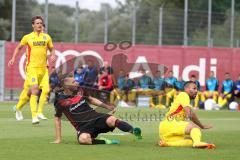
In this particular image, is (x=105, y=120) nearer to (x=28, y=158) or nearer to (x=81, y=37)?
(x=28, y=158)

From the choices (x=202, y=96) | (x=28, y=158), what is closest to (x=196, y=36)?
(x=202, y=96)

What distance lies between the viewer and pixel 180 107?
12.5m

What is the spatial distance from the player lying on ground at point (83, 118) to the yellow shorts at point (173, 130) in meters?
0.48

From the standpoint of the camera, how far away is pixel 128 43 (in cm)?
3375

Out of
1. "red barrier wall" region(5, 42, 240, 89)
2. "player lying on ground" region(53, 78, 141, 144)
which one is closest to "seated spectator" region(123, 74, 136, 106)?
→ "red barrier wall" region(5, 42, 240, 89)

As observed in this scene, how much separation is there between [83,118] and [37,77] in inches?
195

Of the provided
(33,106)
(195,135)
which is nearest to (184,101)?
(195,135)

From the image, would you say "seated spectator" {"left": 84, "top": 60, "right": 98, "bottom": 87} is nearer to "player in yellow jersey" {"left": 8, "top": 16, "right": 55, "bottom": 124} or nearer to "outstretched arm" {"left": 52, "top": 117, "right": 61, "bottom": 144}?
"player in yellow jersey" {"left": 8, "top": 16, "right": 55, "bottom": 124}

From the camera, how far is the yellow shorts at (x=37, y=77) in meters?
17.4

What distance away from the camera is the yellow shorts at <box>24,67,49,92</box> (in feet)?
57.2

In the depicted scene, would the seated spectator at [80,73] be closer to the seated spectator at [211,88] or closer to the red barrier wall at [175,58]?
the red barrier wall at [175,58]

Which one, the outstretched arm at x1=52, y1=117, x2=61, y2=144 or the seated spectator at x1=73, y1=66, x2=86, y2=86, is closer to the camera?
the outstretched arm at x1=52, y1=117, x2=61, y2=144

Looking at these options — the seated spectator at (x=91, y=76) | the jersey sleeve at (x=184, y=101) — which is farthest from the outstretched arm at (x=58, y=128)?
the seated spectator at (x=91, y=76)

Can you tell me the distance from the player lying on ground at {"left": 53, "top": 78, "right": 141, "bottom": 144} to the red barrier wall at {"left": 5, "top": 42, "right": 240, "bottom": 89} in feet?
65.6
